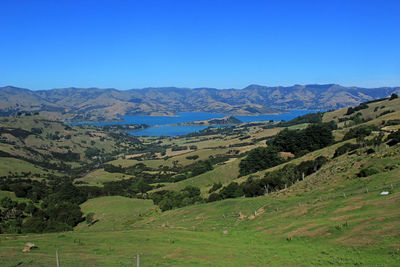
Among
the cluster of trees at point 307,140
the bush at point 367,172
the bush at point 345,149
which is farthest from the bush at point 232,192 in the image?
the cluster of trees at point 307,140

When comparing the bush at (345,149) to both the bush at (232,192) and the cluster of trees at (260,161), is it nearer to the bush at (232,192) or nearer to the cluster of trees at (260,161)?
the bush at (232,192)

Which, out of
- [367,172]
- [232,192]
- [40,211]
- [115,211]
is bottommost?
[40,211]

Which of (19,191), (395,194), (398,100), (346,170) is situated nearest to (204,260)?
(395,194)

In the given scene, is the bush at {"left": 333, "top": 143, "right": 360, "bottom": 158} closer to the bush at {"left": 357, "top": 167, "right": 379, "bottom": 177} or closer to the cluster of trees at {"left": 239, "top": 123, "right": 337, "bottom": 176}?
the cluster of trees at {"left": 239, "top": 123, "right": 337, "bottom": 176}

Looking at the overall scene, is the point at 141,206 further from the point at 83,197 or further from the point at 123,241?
the point at 123,241

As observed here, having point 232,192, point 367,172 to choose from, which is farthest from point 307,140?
point 367,172

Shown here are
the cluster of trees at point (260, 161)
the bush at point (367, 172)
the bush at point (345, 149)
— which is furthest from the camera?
the cluster of trees at point (260, 161)

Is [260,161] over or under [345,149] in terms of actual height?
A: under

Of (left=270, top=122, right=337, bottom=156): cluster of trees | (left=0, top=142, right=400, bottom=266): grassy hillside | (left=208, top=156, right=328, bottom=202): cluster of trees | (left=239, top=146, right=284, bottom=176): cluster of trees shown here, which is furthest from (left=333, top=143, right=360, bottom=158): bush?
(left=239, top=146, right=284, bottom=176): cluster of trees

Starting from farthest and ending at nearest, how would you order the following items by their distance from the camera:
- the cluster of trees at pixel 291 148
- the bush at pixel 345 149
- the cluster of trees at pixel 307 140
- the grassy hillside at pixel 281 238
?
the cluster of trees at pixel 307 140
the cluster of trees at pixel 291 148
the bush at pixel 345 149
the grassy hillside at pixel 281 238

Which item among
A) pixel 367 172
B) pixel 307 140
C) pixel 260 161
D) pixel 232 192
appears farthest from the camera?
pixel 307 140

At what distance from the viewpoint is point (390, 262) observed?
59.5 ft

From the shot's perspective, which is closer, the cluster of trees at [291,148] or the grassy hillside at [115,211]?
the grassy hillside at [115,211]

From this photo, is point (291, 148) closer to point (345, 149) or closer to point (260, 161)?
point (260, 161)
